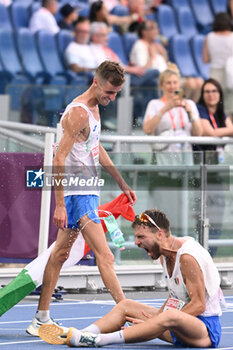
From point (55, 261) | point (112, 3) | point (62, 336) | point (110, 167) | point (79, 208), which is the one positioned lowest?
point (62, 336)

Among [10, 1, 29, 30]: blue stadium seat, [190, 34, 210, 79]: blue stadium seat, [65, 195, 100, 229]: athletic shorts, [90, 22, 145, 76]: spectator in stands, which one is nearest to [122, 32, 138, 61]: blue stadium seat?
[90, 22, 145, 76]: spectator in stands

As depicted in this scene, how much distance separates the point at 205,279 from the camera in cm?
628

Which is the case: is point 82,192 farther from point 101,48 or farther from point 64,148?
point 101,48

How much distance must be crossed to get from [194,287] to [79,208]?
119 cm

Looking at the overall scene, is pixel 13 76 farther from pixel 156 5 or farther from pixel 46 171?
pixel 156 5

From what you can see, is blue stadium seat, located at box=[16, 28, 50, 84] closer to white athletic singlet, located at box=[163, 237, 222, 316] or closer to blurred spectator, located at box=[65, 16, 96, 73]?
blurred spectator, located at box=[65, 16, 96, 73]

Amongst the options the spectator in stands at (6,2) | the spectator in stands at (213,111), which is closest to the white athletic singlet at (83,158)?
the spectator in stands at (213,111)

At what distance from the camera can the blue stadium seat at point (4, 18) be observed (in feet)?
53.5

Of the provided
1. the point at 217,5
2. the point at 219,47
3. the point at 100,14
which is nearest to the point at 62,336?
the point at 219,47

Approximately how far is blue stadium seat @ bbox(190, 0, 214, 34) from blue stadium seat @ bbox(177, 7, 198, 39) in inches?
9.4

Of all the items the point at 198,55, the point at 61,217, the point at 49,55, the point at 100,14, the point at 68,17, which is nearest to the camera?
the point at 61,217

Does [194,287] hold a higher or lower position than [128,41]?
lower

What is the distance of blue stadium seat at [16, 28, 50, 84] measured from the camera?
13.4m

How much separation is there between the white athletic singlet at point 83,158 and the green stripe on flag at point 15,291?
0.70 metres
